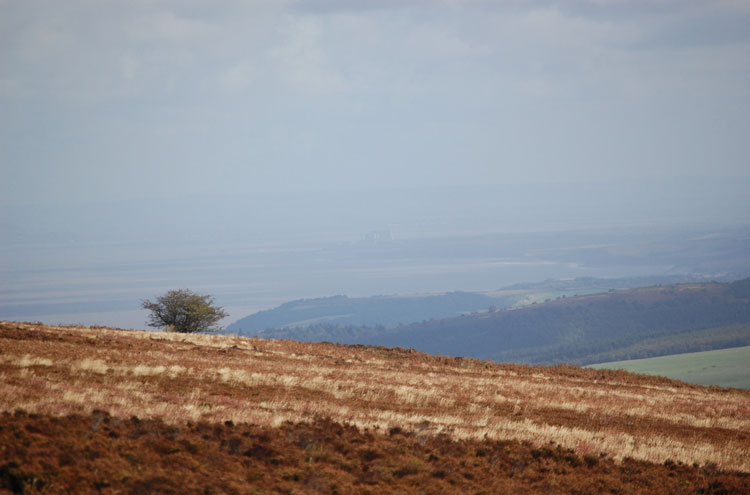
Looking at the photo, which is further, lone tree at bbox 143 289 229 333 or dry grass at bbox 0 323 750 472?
lone tree at bbox 143 289 229 333

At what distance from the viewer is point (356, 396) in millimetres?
22969

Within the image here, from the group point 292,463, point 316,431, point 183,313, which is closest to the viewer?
point 292,463

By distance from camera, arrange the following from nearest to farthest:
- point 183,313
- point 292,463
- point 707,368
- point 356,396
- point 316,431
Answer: point 292,463
point 316,431
point 356,396
point 183,313
point 707,368

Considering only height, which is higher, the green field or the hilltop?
the hilltop

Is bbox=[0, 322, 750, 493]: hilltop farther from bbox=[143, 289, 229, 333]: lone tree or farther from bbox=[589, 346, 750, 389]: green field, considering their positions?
bbox=[589, 346, 750, 389]: green field

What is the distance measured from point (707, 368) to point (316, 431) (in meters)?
115

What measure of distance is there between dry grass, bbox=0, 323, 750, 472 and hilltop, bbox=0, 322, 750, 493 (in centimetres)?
10

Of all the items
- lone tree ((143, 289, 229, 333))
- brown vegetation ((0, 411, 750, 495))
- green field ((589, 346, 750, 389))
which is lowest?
green field ((589, 346, 750, 389))

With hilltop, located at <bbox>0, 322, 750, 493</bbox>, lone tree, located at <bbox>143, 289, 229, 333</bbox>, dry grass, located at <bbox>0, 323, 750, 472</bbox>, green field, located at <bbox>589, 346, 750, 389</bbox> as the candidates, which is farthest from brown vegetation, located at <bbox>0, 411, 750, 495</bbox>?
green field, located at <bbox>589, 346, 750, 389</bbox>

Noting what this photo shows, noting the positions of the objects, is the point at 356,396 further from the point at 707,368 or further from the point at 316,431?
the point at 707,368

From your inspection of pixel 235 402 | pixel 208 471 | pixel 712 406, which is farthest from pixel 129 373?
pixel 712 406

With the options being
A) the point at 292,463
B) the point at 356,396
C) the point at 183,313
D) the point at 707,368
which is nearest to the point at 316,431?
the point at 292,463

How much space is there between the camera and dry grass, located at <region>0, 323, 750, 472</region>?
17.6m

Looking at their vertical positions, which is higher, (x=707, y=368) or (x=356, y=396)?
(x=356, y=396)
